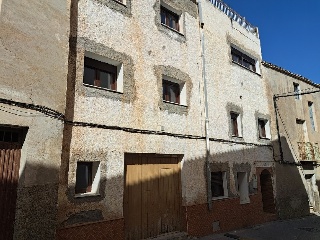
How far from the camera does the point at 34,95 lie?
500 centimetres

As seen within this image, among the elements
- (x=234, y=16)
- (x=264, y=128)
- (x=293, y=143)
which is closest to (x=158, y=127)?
(x=264, y=128)

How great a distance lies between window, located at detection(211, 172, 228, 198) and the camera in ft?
31.5

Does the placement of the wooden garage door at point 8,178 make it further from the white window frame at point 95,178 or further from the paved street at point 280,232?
the paved street at point 280,232

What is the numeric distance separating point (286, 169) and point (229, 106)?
5.30m

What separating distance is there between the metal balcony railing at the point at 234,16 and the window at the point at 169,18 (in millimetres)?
2765

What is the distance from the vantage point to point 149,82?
7977mm

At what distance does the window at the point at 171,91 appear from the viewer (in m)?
8.75

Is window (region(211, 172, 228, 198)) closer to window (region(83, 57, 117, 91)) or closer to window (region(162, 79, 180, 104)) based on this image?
window (region(162, 79, 180, 104))

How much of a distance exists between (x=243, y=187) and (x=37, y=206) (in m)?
8.50

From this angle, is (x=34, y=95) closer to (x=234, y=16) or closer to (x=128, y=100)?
(x=128, y=100)

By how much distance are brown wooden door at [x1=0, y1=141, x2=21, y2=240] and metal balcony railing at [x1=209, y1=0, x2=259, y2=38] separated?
1031cm

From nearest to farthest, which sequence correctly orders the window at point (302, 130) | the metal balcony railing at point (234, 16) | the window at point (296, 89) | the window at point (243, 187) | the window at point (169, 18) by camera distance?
the window at point (169, 18) < the window at point (243, 187) < the metal balcony railing at point (234, 16) < the window at point (302, 130) < the window at point (296, 89)

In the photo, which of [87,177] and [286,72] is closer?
[87,177]

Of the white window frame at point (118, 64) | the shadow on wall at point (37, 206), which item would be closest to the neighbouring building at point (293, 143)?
the white window frame at point (118, 64)
